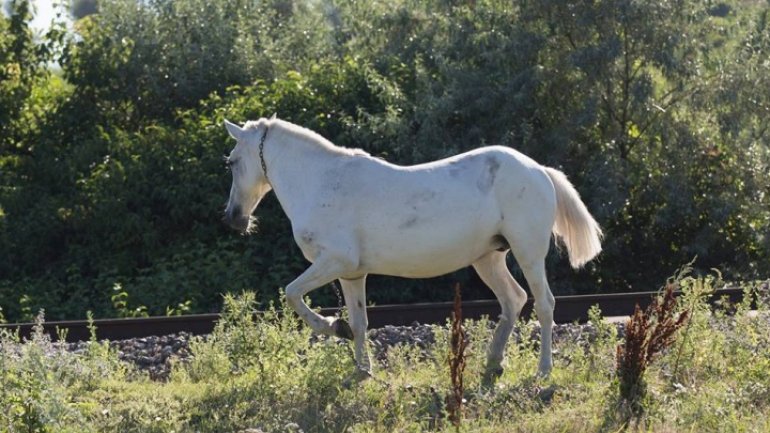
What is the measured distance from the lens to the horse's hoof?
9805mm

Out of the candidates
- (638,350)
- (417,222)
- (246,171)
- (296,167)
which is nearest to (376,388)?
(417,222)

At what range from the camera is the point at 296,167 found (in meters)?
10.3

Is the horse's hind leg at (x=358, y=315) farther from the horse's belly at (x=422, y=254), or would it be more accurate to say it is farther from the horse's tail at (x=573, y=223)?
the horse's tail at (x=573, y=223)

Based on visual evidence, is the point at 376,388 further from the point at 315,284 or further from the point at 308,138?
the point at 308,138

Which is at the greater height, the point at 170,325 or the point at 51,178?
the point at 51,178

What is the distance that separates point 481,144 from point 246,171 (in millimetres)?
7468

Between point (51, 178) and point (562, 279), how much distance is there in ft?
26.6

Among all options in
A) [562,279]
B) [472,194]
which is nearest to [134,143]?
[562,279]

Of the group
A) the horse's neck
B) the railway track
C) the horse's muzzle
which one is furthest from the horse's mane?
the railway track

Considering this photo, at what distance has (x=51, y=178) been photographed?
2025cm

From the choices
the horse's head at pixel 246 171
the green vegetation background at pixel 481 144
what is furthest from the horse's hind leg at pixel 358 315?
the green vegetation background at pixel 481 144

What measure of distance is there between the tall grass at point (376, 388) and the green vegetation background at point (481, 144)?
257 inches

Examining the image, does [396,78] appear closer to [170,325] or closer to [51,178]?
[51,178]

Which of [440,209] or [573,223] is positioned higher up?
[440,209]
